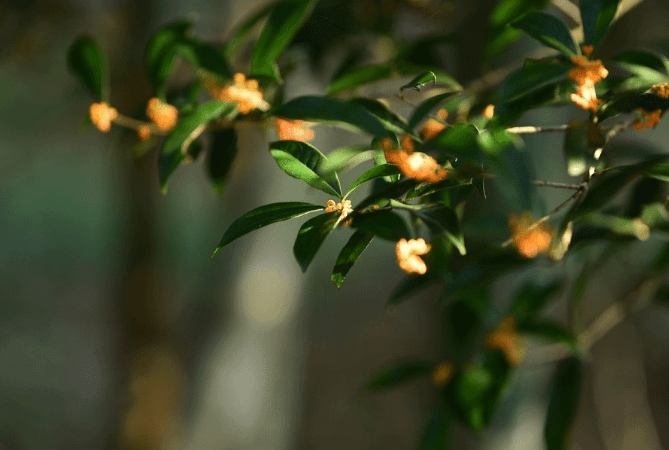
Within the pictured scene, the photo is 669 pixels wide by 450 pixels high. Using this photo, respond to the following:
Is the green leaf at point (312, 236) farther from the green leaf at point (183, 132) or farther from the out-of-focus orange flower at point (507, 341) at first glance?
the out-of-focus orange flower at point (507, 341)

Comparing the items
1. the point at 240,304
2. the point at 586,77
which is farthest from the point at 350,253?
the point at 240,304

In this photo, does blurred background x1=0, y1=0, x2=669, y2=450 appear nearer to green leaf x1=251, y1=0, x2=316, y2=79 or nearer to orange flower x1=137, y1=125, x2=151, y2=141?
orange flower x1=137, y1=125, x2=151, y2=141

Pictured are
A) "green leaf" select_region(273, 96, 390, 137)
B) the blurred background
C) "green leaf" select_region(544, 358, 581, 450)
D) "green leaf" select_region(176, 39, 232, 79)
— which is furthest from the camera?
the blurred background

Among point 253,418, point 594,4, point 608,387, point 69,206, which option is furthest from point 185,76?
point 69,206

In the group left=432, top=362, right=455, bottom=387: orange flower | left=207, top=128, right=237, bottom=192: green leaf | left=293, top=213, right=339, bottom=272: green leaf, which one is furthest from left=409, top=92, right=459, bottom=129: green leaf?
left=432, top=362, right=455, bottom=387: orange flower

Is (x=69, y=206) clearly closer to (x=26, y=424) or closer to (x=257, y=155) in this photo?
(x=26, y=424)

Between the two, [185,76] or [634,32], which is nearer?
[634,32]

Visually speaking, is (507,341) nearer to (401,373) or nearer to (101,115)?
(401,373)
